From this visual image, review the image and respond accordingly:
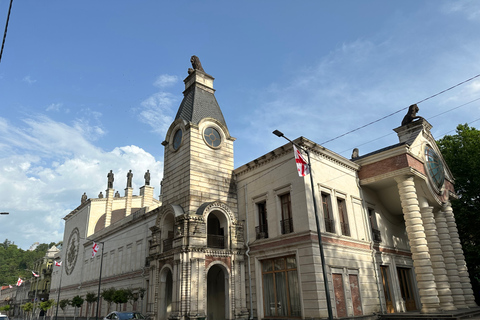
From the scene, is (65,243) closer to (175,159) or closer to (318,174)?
(175,159)

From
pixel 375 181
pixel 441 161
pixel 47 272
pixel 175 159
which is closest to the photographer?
pixel 375 181

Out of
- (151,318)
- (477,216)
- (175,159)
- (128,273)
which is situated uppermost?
(175,159)

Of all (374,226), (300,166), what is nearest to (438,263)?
(374,226)

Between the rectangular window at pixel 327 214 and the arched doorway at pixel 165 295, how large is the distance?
11068 mm

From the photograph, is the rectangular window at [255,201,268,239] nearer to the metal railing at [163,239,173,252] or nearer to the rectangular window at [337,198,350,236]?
the rectangular window at [337,198,350,236]

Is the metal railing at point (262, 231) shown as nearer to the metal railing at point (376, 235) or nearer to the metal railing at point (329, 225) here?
the metal railing at point (329, 225)

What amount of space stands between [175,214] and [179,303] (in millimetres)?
5472

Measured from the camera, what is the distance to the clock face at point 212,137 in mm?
26334

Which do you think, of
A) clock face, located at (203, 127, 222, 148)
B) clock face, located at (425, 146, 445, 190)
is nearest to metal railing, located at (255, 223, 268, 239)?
clock face, located at (203, 127, 222, 148)

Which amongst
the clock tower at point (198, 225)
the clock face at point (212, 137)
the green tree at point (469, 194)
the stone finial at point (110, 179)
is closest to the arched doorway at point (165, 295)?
the clock tower at point (198, 225)

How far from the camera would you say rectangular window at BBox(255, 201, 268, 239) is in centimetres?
2377

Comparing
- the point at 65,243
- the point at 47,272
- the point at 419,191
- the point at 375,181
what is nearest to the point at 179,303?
the point at 375,181

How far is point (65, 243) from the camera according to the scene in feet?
204

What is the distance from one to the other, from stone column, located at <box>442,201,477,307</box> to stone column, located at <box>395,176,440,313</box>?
700 centimetres
